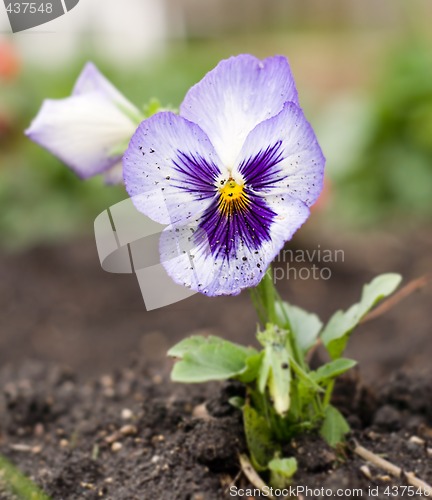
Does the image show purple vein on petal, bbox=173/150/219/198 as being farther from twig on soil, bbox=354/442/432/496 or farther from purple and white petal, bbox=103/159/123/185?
twig on soil, bbox=354/442/432/496

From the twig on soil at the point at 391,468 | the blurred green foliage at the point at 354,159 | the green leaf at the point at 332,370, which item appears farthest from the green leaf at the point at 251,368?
the blurred green foliage at the point at 354,159

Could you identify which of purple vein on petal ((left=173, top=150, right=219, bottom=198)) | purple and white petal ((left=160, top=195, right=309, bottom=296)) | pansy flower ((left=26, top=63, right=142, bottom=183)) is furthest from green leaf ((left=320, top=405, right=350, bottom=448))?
pansy flower ((left=26, top=63, right=142, bottom=183))

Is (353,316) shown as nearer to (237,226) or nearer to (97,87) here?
(237,226)

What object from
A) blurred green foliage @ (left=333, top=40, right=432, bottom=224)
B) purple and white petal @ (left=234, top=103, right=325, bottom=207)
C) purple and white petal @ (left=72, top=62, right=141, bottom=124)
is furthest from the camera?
blurred green foliage @ (left=333, top=40, right=432, bottom=224)

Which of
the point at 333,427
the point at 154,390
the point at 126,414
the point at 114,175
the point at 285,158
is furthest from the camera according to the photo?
the point at 154,390

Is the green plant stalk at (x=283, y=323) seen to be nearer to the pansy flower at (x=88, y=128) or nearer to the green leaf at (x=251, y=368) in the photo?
the green leaf at (x=251, y=368)

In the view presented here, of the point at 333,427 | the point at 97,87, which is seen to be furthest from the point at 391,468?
the point at 97,87
